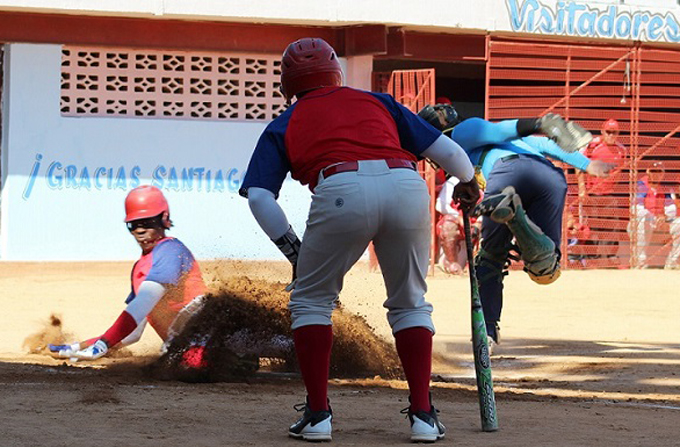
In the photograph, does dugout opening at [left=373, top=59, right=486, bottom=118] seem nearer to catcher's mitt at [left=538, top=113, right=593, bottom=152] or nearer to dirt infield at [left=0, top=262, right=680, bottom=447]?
dirt infield at [left=0, top=262, right=680, bottom=447]

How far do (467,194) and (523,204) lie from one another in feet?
9.76

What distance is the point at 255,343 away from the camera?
24.2 feet

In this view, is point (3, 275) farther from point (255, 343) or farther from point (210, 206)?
point (255, 343)

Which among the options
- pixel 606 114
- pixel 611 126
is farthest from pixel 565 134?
pixel 606 114

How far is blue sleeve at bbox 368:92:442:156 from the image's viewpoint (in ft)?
17.2

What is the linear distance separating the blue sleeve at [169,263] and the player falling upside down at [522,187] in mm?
1828

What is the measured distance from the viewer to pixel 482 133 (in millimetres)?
8469

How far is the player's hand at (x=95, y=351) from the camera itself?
775 centimetres

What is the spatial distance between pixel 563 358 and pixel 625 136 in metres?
12.4

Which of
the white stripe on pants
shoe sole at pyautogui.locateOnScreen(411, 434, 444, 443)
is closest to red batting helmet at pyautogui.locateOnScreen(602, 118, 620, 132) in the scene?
the white stripe on pants

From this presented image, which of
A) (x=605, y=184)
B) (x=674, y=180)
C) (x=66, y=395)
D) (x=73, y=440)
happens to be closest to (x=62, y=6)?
(x=605, y=184)

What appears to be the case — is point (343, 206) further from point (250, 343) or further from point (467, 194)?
point (250, 343)

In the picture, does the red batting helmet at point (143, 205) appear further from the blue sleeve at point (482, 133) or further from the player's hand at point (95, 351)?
the blue sleeve at point (482, 133)

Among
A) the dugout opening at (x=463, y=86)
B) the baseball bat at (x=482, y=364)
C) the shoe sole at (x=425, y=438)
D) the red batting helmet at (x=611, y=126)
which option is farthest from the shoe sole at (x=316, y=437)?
the dugout opening at (x=463, y=86)
